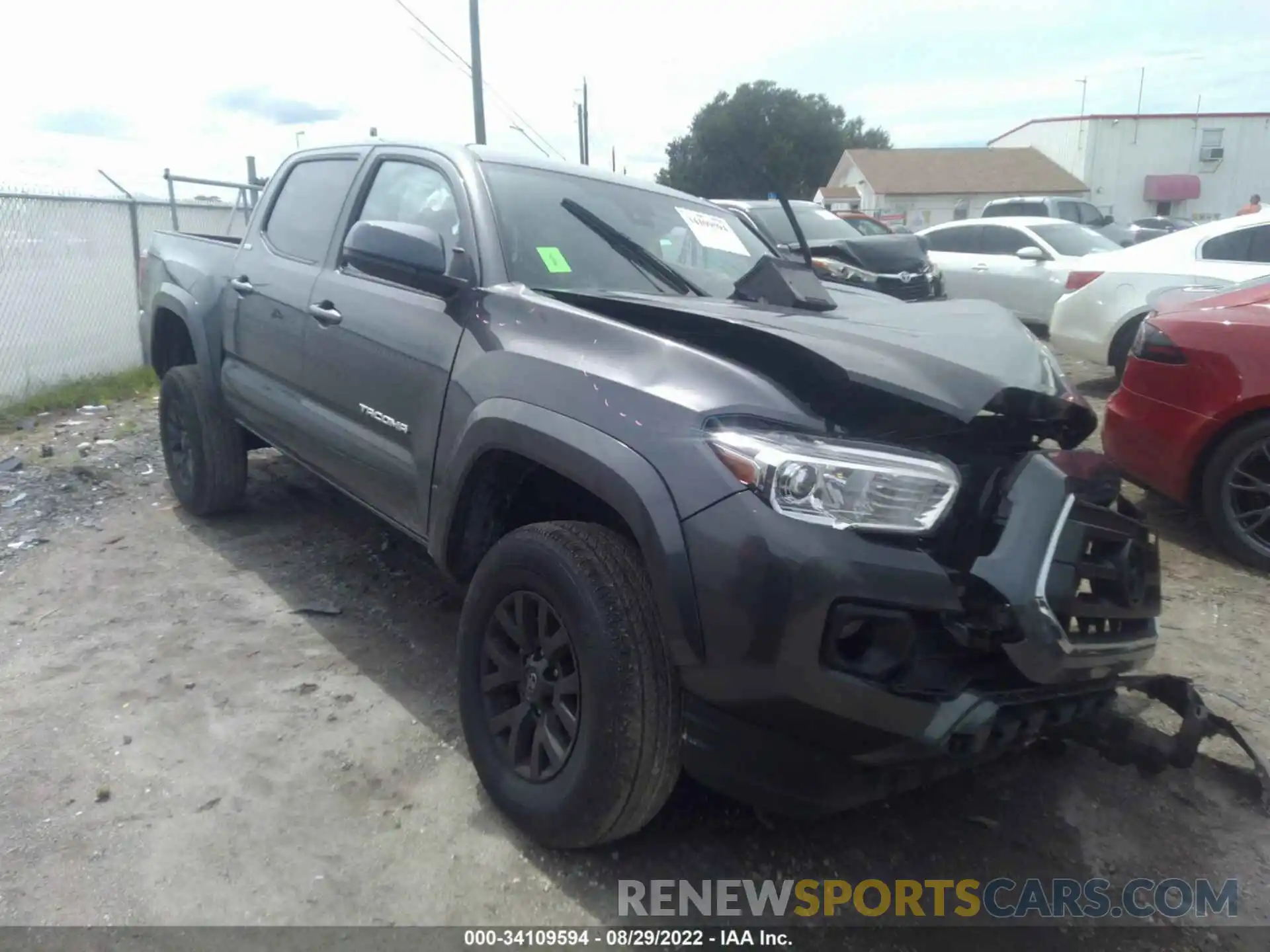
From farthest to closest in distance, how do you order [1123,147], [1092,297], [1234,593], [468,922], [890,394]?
[1123,147] → [1092,297] → [1234,593] → [468,922] → [890,394]

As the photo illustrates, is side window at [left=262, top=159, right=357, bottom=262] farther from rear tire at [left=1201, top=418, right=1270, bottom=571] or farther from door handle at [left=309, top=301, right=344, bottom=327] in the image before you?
rear tire at [left=1201, top=418, right=1270, bottom=571]

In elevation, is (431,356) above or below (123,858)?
above

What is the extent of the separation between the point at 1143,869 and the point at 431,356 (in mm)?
2519

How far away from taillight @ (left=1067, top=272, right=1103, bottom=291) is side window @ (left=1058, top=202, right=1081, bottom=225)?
49.3ft

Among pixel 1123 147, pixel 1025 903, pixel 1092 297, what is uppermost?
pixel 1123 147

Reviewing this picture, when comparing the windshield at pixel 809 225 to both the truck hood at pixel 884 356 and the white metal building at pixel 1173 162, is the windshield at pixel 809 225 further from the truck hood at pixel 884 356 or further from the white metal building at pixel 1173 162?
the white metal building at pixel 1173 162

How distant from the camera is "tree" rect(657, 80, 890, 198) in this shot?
5772 centimetres

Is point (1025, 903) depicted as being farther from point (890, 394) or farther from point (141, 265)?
point (141, 265)

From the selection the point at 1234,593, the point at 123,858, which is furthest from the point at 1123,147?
the point at 123,858

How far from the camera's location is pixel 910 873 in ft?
8.79

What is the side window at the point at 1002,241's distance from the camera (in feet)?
40.1

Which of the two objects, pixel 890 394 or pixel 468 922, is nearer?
pixel 890 394

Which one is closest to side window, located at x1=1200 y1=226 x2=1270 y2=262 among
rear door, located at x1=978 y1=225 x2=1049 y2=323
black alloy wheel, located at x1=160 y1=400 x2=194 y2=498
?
rear door, located at x1=978 y1=225 x2=1049 y2=323

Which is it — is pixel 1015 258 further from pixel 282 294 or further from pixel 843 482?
pixel 843 482
